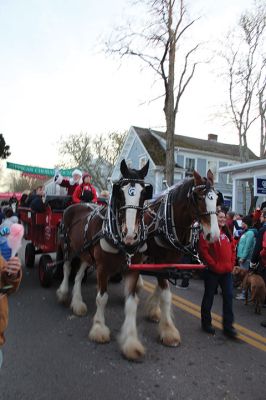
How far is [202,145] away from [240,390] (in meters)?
31.7

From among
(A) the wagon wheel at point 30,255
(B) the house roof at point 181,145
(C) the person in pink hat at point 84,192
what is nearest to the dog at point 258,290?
(C) the person in pink hat at point 84,192

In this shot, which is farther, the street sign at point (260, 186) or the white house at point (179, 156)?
the white house at point (179, 156)

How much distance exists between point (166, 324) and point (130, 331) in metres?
0.57

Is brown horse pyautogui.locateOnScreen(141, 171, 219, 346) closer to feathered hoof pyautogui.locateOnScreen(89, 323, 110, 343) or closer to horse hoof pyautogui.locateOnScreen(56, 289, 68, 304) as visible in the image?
feathered hoof pyautogui.locateOnScreen(89, 323, 110, 343)

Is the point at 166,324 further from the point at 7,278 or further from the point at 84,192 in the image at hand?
the point at 84,192

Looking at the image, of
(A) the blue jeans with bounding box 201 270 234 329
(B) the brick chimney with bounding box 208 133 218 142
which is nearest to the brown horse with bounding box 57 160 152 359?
(A) the blue jeans with bounding box 201 270 234 329

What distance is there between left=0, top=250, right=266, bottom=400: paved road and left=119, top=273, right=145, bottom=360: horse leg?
0.10 m

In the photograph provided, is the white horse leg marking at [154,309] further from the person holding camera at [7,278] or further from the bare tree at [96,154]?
the bare tree at [96,154]

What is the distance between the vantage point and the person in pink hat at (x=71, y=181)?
7312mm

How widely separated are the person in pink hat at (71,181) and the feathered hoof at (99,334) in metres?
3.59

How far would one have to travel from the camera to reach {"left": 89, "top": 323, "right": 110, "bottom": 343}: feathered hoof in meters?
4.33

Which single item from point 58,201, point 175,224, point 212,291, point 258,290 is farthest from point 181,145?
point 175,224

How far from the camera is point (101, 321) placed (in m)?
4.46

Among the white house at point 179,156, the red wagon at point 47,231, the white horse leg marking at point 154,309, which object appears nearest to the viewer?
the white horse leg marking at point 154,309
